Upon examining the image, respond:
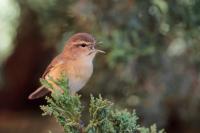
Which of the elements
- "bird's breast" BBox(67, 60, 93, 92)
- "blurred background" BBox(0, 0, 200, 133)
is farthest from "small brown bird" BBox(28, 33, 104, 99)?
"blurred background" BBox(0, 0, 200, 133)

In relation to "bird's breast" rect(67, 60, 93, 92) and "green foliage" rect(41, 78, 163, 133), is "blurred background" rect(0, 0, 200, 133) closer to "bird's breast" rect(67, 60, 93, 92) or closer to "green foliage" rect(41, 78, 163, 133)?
"bird's breast" rect(67, 60, 93, 92)

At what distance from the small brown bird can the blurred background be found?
100 centimetres

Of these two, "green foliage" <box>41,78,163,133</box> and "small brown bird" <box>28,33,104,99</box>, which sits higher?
"small brown bird" <box>28,33,104,99</box>

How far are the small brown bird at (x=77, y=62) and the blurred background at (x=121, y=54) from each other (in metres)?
1.00

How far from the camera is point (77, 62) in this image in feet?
Result: 12.6

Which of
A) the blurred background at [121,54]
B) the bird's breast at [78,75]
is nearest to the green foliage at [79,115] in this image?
the bird's breast at [78,75]

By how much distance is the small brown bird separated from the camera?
3709mm

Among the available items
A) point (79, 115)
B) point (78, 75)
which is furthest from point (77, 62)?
point (79, 115)

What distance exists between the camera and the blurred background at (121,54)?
5.03 m

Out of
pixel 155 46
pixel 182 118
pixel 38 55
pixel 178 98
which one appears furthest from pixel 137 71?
pixel 38 55

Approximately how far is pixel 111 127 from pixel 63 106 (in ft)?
0.71

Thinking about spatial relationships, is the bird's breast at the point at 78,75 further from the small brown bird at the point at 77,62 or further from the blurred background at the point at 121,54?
the blurred background at the point at 121,54

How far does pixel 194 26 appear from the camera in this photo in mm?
4906

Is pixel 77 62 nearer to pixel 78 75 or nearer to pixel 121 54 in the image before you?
pixel 78 75
